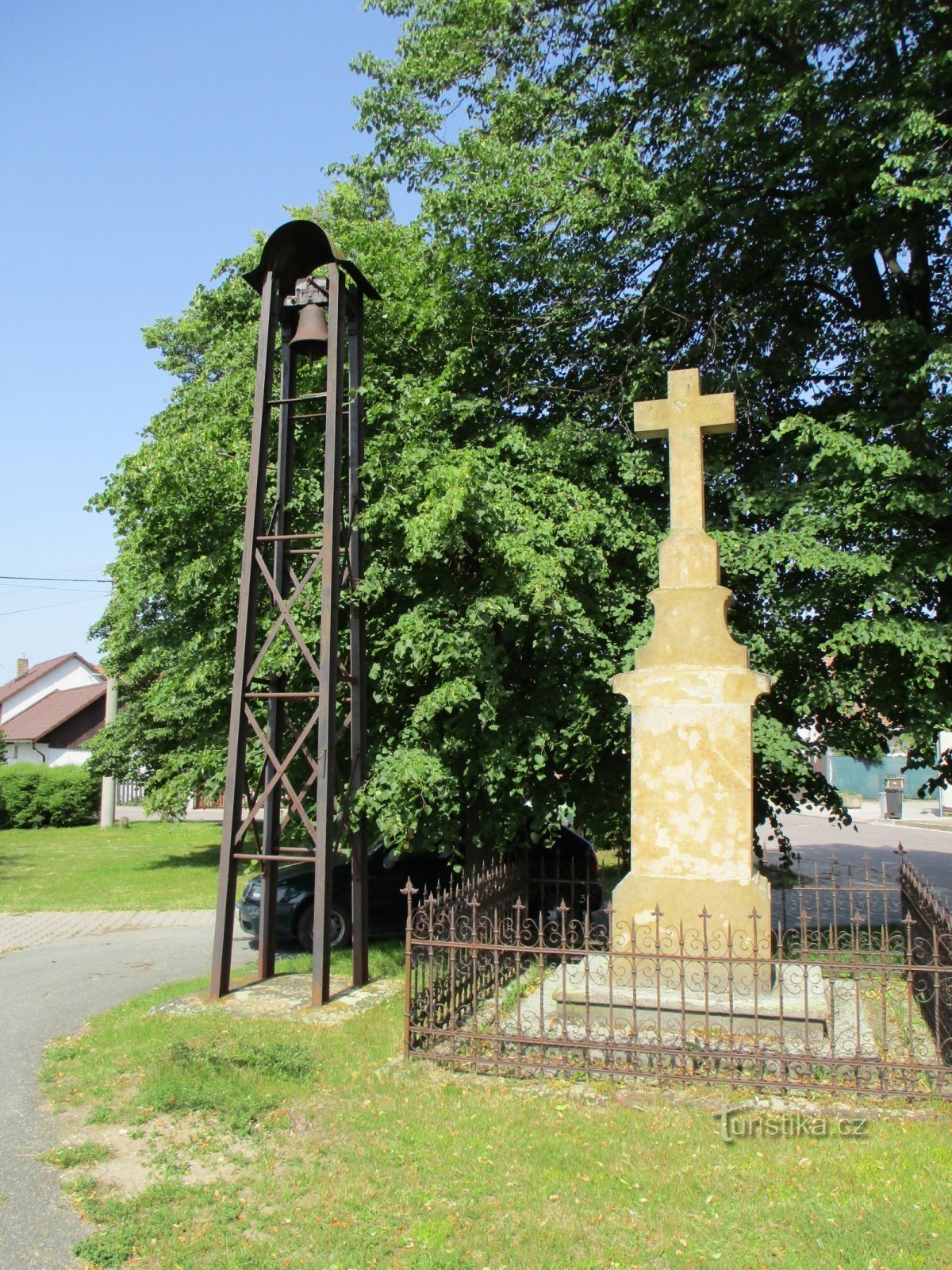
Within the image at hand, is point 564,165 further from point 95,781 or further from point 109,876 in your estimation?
point 95,781

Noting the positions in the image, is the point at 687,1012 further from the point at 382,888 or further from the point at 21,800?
the point at 21,800

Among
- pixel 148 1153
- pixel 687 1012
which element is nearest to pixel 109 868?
A: pixel 148 1153

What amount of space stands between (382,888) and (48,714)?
3637 cm

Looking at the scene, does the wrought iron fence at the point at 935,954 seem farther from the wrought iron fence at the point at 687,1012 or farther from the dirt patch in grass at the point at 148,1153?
the dirt patch in grass at the point at 148,1153

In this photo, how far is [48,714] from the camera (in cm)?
4319

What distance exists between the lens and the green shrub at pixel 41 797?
100 ft

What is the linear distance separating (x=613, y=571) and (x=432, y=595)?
2022mm

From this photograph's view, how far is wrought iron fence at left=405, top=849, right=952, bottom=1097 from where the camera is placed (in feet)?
18.2

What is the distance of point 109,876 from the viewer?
18.5 metres

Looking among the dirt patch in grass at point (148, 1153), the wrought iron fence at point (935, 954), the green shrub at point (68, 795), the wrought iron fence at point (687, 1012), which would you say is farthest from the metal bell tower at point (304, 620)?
the green shrub at point (68, 795)

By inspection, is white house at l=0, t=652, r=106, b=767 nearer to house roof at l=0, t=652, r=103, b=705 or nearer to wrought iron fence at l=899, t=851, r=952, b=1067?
house roof at l=0, t=652, r=103, b=705

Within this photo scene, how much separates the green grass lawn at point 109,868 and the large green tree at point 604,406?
446cm

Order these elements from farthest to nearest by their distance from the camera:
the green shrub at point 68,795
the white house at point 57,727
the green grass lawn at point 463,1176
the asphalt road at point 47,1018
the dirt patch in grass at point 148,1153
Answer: the white house at point 57,727
the green shrub at point 68,795
the dirt patch in grass at point 148,1153
the asphalt road at point 47,1018
the green grass lawn at point 463,1176

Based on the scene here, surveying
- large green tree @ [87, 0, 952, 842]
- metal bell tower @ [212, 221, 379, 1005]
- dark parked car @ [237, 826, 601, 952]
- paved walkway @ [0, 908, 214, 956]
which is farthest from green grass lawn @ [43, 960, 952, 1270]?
paved walkway @ [0, 908, 214, 956]
